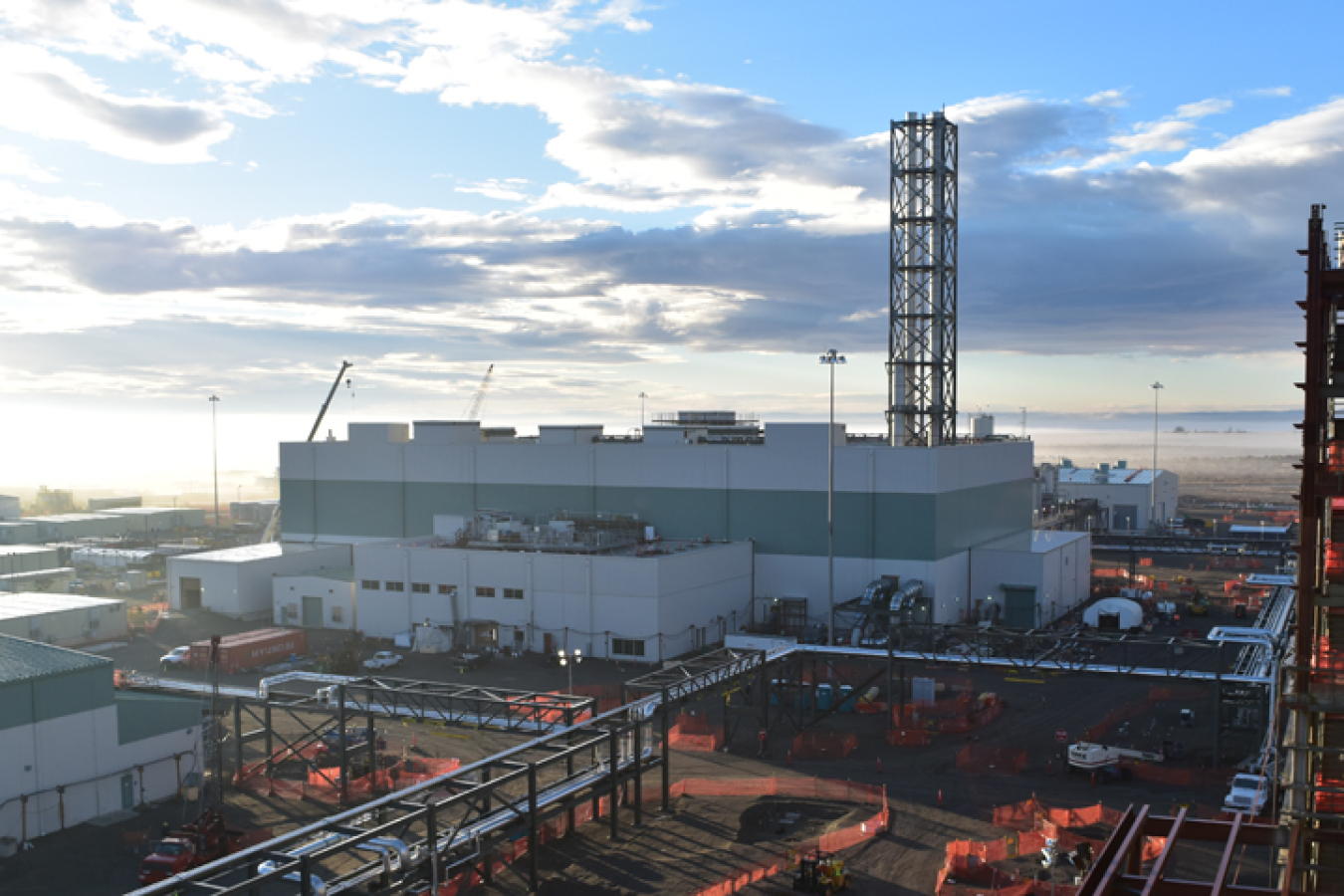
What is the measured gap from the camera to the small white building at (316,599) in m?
60.9

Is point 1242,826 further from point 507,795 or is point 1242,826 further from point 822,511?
point 822,511

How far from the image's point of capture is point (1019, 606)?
6031 centimetres

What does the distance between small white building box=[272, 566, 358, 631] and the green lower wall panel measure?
9512mm

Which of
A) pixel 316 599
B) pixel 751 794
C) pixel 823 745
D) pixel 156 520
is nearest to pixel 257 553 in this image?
pixel 316 599

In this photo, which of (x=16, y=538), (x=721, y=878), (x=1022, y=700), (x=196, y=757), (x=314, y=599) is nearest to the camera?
(x=721, y=878)

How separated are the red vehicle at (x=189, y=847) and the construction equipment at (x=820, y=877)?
15.2 meters

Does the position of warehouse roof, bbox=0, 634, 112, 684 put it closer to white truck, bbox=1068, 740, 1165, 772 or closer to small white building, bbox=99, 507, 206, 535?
white truck, bbox=1068, 740, 1165, 772

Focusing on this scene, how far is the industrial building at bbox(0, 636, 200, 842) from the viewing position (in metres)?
29.6

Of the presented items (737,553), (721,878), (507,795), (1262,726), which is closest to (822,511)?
(737,553)

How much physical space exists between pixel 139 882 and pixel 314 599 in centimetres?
3670

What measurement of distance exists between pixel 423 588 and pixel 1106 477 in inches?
3296

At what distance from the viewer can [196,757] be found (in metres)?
34.2

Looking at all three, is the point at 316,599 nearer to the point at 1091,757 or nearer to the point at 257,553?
the point at 257,553

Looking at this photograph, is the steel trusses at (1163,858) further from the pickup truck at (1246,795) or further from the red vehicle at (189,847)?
the red vehicle at (189,847)
